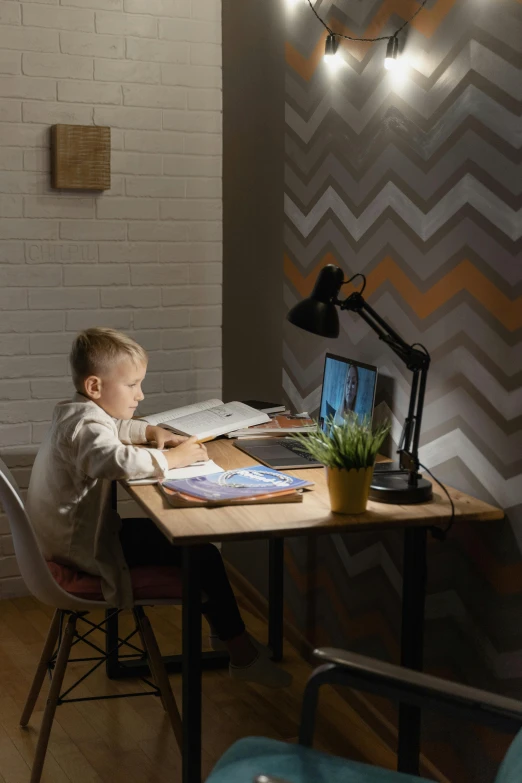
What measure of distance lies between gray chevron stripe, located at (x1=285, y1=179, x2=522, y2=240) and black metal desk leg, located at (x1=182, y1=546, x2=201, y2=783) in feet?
2.98

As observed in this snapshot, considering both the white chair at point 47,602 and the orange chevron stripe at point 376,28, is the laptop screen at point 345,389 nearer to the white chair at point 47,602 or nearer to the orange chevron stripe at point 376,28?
the white chair at point 47,602

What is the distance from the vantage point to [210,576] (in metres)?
2.29

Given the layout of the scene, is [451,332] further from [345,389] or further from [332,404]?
[332,404]

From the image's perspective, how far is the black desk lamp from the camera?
1.98 metres

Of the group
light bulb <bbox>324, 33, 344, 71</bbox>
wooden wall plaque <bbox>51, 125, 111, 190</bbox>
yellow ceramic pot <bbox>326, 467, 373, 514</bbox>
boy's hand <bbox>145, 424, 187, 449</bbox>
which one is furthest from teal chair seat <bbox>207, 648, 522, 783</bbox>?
wooden wall plaque <bbox>51, 125, 111, 190</bbox>

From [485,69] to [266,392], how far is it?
151 cm

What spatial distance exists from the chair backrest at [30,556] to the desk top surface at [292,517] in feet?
0.80

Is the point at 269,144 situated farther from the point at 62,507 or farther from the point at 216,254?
the point at 62,507

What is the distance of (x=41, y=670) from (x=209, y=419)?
0.81m

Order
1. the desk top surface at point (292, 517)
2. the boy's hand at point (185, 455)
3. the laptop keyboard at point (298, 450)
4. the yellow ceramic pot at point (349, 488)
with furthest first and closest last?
the laptop keyboard at point (298, 450) → the boy's hand at point (185, 455) → the yellow ceramic pot at point (349, 488) → the desk top surface at point (292, 517)

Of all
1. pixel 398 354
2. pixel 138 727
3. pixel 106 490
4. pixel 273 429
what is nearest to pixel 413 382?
pixel 398 354

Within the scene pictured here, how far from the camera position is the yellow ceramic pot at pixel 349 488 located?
1.88 meters

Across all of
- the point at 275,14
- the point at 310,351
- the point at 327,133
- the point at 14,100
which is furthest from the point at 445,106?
the point at 14,100

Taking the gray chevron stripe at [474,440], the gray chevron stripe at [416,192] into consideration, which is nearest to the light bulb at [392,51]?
the gray chevron stripe at [416,192]
